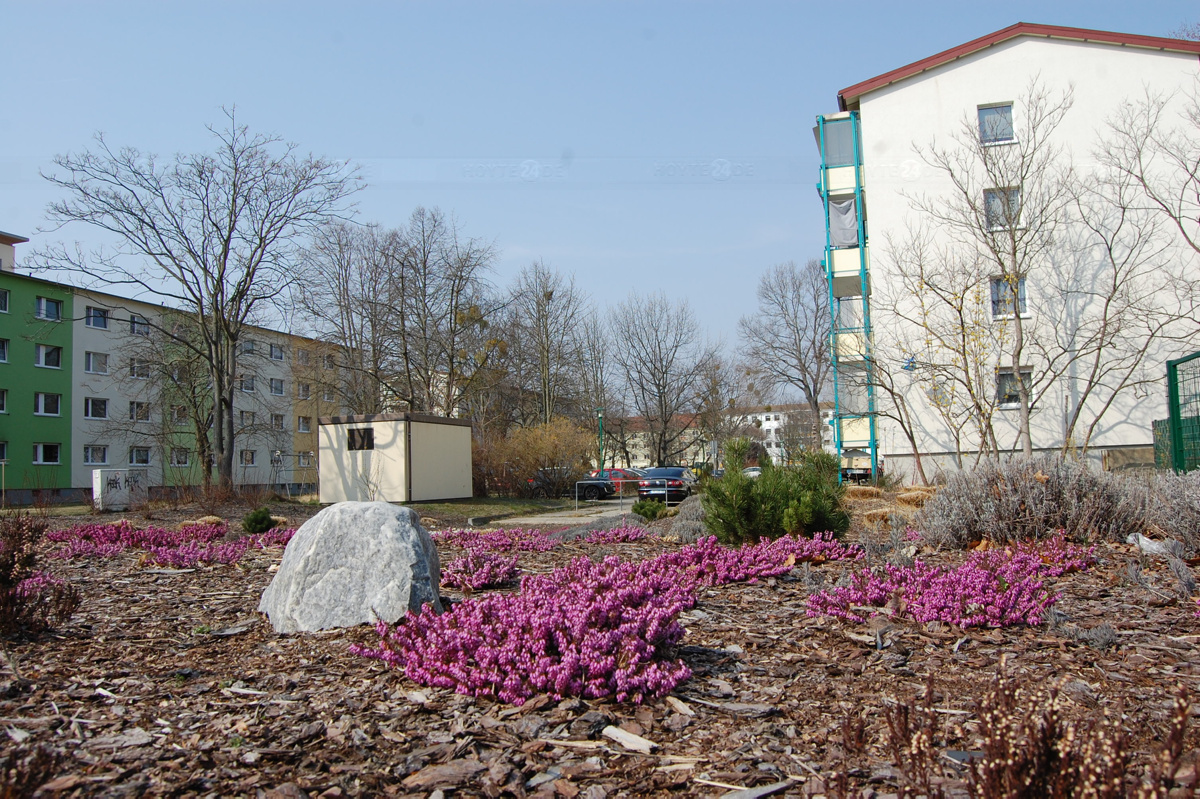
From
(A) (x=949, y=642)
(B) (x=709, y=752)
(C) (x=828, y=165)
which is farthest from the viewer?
(C) (x=828, y=165)

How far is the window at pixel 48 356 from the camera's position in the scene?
39619 millimetres

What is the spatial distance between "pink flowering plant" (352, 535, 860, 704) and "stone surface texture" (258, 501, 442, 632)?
13.7 inches

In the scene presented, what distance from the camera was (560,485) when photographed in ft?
105

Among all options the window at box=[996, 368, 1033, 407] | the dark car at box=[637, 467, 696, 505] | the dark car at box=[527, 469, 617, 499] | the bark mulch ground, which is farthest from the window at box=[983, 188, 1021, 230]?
the bark mulch ground

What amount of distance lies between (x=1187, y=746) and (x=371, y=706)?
119 inches

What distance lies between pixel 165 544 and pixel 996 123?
23093 millimetres

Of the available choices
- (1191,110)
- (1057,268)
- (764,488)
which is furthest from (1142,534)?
(1191,110)

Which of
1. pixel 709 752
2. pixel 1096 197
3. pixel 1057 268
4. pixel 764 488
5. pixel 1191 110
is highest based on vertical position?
pixel 1191 110

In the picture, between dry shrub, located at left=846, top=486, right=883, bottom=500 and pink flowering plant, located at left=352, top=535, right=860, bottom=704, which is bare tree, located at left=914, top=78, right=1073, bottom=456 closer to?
dry shrub, located at left=846, top=486, right=883, bottom=500

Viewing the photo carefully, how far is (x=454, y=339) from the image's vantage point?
34.5 m

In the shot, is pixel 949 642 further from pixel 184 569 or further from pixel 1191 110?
pixel 1191 110

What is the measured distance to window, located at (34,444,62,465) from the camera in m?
39.1

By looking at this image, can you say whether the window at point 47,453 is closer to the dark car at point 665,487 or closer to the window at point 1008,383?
the dark car at point 665,487

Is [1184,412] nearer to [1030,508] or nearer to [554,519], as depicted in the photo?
[1030,508]
